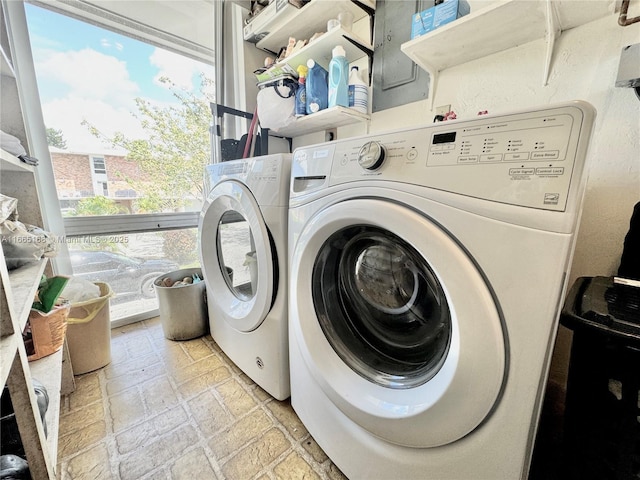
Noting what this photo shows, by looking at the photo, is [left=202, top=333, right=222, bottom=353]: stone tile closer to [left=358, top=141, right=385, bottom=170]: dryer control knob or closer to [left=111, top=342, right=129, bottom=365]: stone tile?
[left=111, top=342, right=129, bottom=365]: stone tile

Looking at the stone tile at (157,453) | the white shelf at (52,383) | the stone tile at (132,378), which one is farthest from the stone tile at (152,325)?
the stone tile at (157,453)

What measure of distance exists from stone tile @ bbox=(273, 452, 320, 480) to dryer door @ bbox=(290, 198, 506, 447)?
12.7 inches

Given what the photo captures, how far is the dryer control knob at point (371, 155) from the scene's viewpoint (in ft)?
1.83

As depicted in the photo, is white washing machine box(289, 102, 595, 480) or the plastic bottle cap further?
the plastic bottle cap

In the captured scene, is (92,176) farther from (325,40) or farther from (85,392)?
(325,40)

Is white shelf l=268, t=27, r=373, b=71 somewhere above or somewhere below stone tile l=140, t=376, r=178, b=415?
above

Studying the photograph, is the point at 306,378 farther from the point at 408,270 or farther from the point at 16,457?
the point at 16,457

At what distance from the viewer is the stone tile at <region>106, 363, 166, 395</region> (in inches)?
44.7

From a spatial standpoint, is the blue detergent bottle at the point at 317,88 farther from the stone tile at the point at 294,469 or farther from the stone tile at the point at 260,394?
the stone tile at the point at 294,469

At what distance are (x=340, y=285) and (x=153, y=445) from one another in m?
0.85

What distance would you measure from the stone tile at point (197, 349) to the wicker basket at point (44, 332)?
0.54 m

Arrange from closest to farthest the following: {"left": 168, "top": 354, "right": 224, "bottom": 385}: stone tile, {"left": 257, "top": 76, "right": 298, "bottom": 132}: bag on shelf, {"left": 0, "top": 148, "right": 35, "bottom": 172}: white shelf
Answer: {"left": 0, "top": 148, "right": 35, "bottom": 172}: white shelf < {"left": 168, "top": 354, "right": 224, "bottom": 385}: stone tile < {"left": 257, "top": 76, "right": 298, "bottom": 132}: bag on shelf

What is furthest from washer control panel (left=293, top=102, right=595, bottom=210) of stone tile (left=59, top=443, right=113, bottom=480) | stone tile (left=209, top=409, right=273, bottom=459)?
stone tile (left=59, top=443, right=113, bottom=480)

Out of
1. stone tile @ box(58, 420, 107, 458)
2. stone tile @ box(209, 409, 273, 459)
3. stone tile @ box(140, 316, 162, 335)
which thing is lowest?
stone tile @ box(140, 316, 162, 335)
